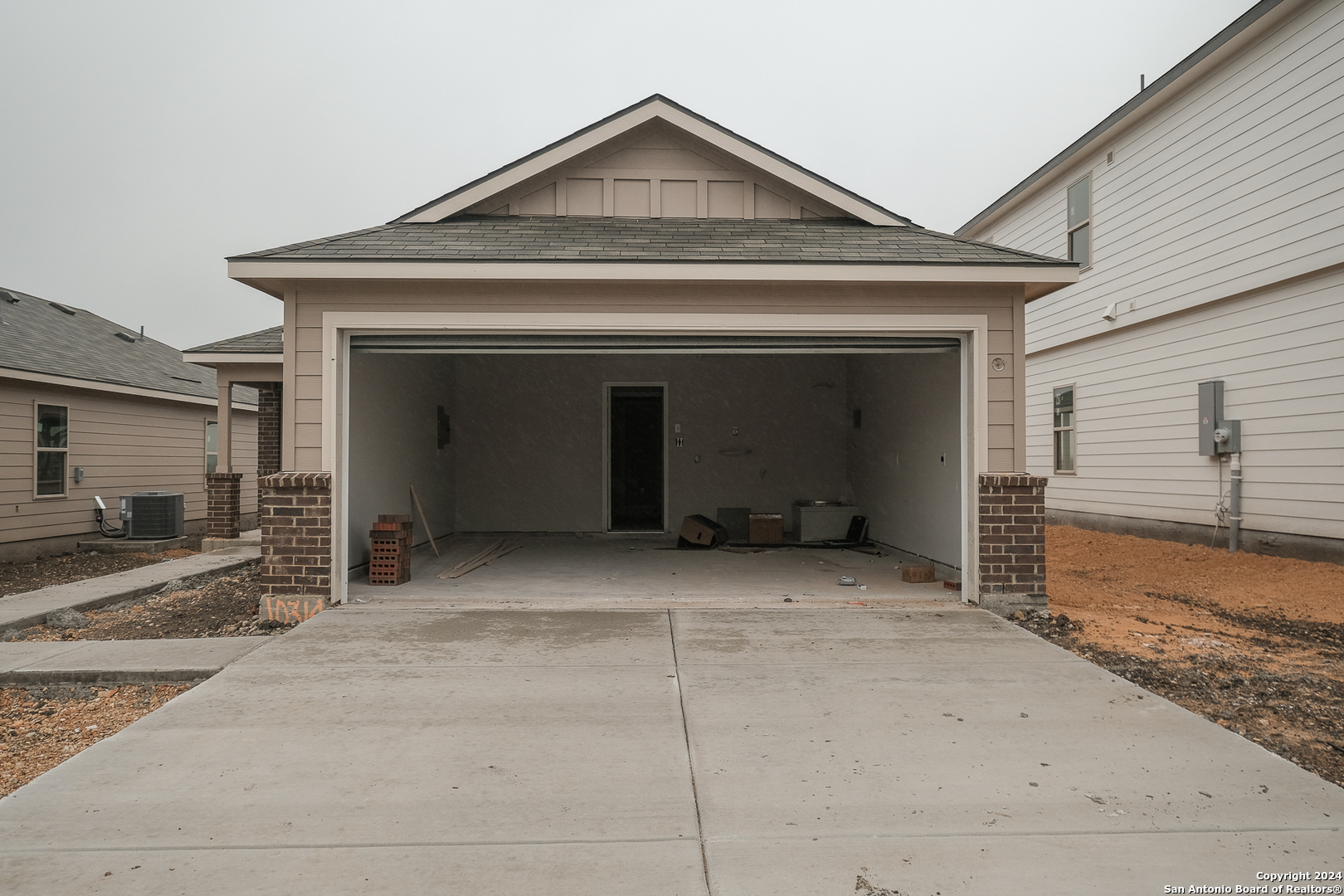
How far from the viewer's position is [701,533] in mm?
10586

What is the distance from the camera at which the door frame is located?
11984 millimetres

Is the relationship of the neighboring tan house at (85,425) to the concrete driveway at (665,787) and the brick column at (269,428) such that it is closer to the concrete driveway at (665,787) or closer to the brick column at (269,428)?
the brick column at (269,428)

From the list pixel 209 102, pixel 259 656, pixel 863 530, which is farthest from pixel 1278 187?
pixel 209 102

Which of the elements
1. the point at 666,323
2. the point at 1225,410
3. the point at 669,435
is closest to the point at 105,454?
the point at 669,435

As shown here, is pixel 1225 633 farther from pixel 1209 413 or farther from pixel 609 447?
pixel 609 447

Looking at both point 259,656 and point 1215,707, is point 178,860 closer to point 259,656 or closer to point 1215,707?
point 259,656

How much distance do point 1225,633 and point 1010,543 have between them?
168 centimetres

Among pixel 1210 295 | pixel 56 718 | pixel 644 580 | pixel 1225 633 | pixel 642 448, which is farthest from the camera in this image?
pixel 642 448

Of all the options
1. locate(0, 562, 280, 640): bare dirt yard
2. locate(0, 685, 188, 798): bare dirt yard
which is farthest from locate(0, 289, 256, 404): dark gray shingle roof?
locate(0, 685, 188, 798): bare dirt yard

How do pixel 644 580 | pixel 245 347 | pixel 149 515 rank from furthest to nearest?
1. pixel 149 515
2. pixel 245 347
3. pixel 644 580

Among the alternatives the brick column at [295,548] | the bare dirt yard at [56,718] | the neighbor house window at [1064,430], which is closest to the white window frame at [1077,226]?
the neighbor house window at [1064,430]

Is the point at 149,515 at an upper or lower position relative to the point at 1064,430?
lower

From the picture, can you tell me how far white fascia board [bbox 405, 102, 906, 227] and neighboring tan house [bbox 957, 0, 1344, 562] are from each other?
14.8ft

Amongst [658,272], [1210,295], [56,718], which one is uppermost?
[1210,295]
